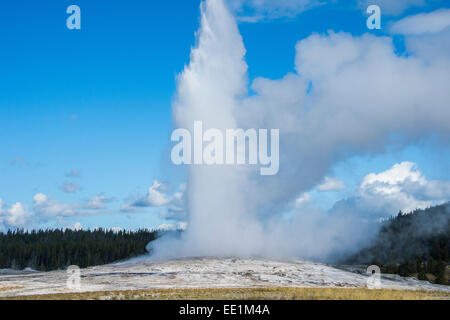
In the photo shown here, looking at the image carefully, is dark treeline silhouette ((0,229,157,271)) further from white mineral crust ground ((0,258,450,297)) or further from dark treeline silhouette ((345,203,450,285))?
white mineral crust ground ((0,258,450,297))

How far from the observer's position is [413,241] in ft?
380

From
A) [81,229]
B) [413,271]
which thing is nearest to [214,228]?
[413,271]

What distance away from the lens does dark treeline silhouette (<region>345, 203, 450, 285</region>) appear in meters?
105

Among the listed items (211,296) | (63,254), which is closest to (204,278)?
(211,296)

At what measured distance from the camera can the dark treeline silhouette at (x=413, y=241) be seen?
105m

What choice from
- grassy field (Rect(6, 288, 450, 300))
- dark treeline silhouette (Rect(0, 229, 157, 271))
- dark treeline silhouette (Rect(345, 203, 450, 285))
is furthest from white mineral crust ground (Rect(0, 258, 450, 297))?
dark treeline silhouette (Rect(0, 229, 157, 271))

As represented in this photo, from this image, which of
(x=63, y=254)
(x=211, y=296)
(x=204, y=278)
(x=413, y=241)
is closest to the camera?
(x=211, y=296)

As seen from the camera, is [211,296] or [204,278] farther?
[204,278]

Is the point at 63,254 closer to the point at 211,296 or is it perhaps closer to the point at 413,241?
the point at 413,241

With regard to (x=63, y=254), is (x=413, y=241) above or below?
above

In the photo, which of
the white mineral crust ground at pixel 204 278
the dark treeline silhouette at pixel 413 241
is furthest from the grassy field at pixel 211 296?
the dark treeline silhouette at pixel 413 241

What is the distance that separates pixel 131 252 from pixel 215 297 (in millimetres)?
92222

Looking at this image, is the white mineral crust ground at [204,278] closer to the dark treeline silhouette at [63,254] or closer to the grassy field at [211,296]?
the grassy field at [211,296]
